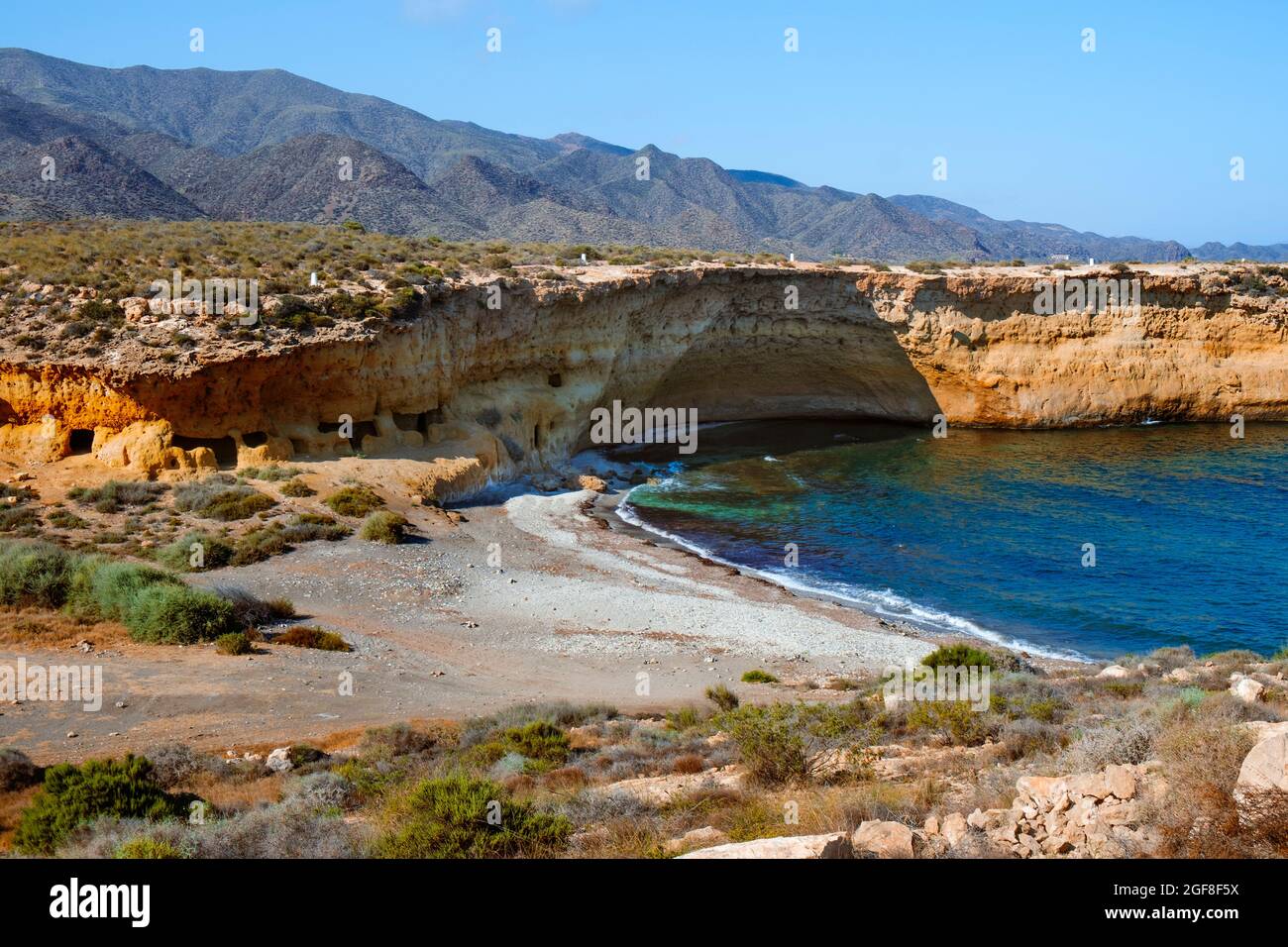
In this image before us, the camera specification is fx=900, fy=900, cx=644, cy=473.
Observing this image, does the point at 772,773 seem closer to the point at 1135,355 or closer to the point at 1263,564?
the point at 1263,564

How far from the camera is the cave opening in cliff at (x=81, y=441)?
25.5 m

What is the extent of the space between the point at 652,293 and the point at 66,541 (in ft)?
73.8

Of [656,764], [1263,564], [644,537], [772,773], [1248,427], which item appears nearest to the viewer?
[772,773]

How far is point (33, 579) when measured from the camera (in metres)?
17.3

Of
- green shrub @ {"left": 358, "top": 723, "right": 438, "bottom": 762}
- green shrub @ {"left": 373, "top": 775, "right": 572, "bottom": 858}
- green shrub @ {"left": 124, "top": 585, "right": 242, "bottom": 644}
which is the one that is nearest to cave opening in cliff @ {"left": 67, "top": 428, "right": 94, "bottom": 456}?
green shrub @ {"left": 124, "top": 585, "right": 242, "bottom": 644}

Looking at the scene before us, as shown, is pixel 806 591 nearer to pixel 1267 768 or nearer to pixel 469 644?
pixel 469 644

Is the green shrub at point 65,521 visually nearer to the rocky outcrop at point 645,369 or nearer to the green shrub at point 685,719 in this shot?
the rocky outcrop at point 645,369

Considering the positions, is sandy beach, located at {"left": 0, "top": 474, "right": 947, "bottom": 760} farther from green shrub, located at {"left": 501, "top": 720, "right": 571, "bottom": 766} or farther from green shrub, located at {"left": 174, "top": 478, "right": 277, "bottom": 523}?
green shrub, located at {"left": 174, "top": 478, "right": 277, "bottom": 523}

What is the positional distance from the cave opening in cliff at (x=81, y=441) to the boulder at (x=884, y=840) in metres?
25.7

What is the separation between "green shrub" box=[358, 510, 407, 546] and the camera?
23.1 meters

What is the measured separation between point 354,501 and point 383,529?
2.08m
